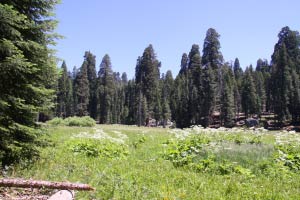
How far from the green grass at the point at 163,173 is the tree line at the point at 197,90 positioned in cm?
4530

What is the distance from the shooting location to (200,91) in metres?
59.0

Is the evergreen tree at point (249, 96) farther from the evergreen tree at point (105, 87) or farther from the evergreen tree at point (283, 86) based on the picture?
the evergreen tree at point (105, 87)

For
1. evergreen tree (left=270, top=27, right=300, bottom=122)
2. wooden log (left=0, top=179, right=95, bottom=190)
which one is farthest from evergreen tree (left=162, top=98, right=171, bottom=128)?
wooden log (left=0, top=179, right=95, bottom=190)

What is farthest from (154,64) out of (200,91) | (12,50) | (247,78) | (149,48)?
(12,50)

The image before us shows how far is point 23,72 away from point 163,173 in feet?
16.4

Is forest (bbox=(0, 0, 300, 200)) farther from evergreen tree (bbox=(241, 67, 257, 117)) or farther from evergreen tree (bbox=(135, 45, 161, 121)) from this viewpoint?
evergreen tree (bbox=(241, 67, 257, 117))

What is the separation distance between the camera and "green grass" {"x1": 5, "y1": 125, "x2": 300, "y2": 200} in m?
7.79

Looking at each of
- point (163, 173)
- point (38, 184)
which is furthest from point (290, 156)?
point (38, 184)

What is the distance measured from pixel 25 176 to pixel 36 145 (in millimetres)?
1468

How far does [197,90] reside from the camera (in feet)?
197

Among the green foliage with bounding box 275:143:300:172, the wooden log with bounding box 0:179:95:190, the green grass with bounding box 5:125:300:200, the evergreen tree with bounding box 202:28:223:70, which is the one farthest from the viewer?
the evergreen tree with bounding box 202:28:223:70

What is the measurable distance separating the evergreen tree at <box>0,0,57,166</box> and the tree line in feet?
159

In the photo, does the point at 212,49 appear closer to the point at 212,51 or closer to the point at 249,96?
the point at 212,51

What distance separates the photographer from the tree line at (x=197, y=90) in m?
58.5
